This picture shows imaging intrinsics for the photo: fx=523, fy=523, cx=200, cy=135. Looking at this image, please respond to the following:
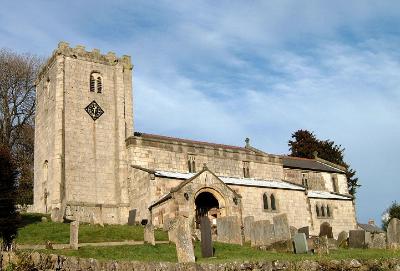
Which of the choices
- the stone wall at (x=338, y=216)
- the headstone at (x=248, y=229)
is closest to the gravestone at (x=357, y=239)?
the headstone at (x=248, y=229)

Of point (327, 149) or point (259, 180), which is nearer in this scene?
point (259, 180)

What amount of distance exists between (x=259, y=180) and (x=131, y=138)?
1097 centimetres

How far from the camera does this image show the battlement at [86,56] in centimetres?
3891

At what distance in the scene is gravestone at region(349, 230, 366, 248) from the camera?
79.6 feet

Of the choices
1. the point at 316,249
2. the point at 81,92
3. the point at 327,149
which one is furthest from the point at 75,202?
the point at 327,149

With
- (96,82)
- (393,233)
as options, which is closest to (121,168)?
(96,82)

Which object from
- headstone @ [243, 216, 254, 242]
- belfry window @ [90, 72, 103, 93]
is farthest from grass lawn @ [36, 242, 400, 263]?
belfry window @ [90, 72, 103, 93]

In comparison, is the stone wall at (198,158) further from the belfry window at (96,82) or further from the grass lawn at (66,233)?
the grass lawn at (66,233)

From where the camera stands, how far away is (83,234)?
25672mm

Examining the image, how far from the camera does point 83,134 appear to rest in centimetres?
3744

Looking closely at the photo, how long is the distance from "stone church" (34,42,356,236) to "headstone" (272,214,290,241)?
8.21m

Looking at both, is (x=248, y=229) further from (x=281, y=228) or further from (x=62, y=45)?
(x=62, y=45)

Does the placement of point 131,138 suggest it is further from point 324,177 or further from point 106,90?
point 324,177

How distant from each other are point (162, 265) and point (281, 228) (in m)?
11.8
